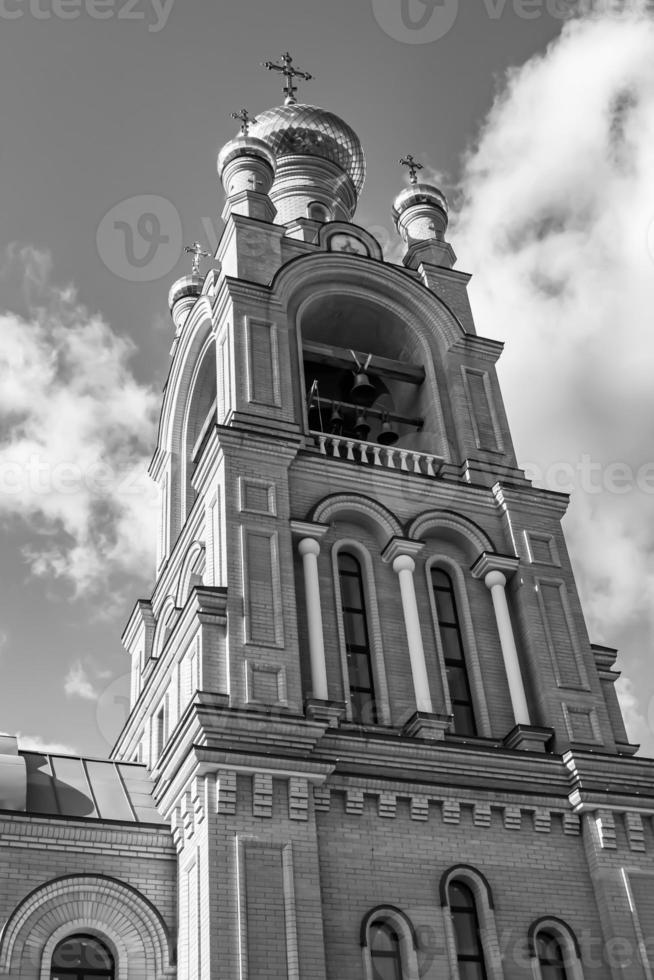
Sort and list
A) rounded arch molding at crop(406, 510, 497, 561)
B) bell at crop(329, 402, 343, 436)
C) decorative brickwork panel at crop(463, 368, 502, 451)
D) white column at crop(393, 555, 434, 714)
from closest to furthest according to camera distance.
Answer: white column at crop(393, 555, 434, 714)
rounded arch molding at crop(406, 510, 497, 561)
decorative brickwork panel at crop(463, 368, 502, 451)
bell at crop(329, 402, 343, 436)

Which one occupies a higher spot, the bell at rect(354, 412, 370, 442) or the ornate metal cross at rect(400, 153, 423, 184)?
the ornate metal cross at rect(400, 153, 423, 184)

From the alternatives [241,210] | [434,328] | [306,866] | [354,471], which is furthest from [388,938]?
[241,210]

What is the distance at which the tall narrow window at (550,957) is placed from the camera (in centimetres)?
1234

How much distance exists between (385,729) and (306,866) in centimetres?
234

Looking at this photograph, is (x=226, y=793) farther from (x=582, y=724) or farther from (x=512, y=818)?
(x=582, y=724)

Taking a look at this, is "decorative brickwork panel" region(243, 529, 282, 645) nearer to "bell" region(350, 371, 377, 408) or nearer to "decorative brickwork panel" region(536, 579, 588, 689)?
"decorative brickwork panel" region(536, 579, 588, 689)

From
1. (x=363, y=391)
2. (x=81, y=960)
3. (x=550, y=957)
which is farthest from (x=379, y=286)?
(x=81, y=960)

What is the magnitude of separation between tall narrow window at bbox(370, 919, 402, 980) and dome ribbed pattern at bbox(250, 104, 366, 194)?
15515 millimetres

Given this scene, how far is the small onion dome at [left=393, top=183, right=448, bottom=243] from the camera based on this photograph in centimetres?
2098

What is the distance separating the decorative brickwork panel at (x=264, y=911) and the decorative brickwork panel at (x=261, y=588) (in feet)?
8.45

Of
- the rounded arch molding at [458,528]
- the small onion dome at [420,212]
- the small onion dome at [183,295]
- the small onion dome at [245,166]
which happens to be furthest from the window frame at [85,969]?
the small onion dome at [420,212]

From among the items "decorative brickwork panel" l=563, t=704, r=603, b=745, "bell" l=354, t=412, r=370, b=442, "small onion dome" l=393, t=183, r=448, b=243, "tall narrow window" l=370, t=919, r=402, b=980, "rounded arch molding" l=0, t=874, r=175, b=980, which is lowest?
"tall narrow window" l=370, t=919, r=402, b=980

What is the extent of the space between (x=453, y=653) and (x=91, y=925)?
17.5ft

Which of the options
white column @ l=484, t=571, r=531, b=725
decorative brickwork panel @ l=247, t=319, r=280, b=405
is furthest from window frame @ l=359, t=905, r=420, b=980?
decorative brickwork panel @ l=247, t=319, r=280, b=405
